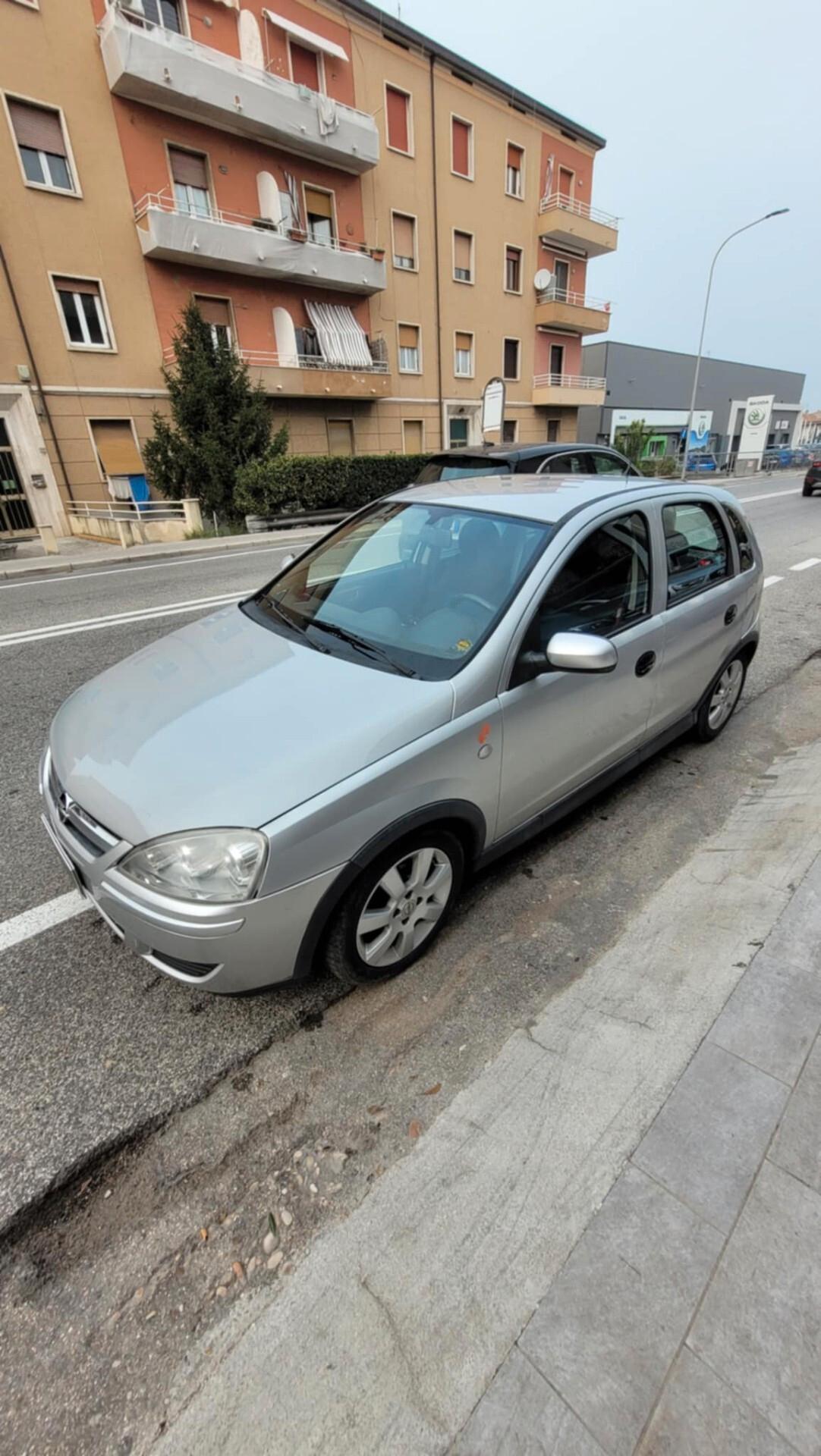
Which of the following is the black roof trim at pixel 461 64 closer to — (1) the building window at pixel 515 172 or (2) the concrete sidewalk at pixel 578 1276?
(1) the building window at pixel 515 172

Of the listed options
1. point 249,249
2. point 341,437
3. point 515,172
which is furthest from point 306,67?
point 515,172

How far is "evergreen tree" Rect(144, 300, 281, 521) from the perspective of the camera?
15.0 m

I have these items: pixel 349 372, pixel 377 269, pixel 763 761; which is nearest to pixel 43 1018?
pixel 763 761

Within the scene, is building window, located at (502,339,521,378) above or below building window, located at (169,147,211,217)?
below

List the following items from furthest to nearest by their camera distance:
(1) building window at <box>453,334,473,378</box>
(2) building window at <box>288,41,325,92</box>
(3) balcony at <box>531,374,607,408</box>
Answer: (3) balcony at <box>531,374,607,408</box> < (1) building window at <box>453,334,473,378</box> < (2) building window at <box>288,41,325,92</box>

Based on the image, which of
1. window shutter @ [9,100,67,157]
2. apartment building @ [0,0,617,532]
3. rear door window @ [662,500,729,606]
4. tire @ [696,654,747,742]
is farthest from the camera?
apartment building @ [0,0,617,532]

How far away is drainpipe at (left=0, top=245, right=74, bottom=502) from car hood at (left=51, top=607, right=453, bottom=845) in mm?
16793

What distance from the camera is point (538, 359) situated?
1087 inches

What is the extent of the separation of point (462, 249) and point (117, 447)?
1603 centimetres

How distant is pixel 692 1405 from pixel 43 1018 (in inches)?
78.0

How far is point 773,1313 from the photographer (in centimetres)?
132

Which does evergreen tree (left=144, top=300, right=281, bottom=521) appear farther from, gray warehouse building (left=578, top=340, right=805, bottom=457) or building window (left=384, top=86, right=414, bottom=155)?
gray warehouse building (left=578, top=340, right=805, bottom=457)

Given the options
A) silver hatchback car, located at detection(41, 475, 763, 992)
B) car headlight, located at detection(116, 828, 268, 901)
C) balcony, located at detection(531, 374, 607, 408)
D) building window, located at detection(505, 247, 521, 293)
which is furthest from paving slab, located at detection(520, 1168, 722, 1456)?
building window, located at detection(505, 247, 521, 293)

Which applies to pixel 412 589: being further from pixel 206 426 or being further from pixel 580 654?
pixel 206 426
